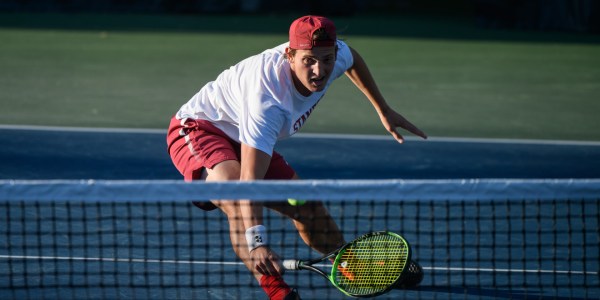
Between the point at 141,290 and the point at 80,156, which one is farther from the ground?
the point at 141,290

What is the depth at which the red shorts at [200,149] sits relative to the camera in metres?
4.97

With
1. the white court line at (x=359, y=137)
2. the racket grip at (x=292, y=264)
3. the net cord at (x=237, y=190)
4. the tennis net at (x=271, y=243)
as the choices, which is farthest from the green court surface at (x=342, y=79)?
the net cord at (x=237, y=190)

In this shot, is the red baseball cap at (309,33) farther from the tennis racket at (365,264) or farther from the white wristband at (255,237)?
the tennis racket at (365,264)

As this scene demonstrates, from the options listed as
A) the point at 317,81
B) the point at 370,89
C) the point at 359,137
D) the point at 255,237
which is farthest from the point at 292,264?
the point at 359,137

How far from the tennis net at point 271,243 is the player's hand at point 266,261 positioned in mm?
227

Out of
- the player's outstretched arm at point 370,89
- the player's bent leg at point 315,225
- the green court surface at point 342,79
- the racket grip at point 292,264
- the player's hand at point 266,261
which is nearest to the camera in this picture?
the player's hand at point 266,261

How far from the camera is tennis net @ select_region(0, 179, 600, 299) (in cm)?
Answer: 385

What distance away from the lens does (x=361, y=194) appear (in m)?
3.87

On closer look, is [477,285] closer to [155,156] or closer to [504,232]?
[504,232]

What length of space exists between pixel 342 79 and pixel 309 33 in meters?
7.81

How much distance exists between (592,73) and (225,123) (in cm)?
889

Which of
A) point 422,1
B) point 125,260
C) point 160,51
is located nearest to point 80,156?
point 125,260

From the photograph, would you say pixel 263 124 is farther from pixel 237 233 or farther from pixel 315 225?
pixel 315 225

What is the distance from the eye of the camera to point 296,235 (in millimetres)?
5883
